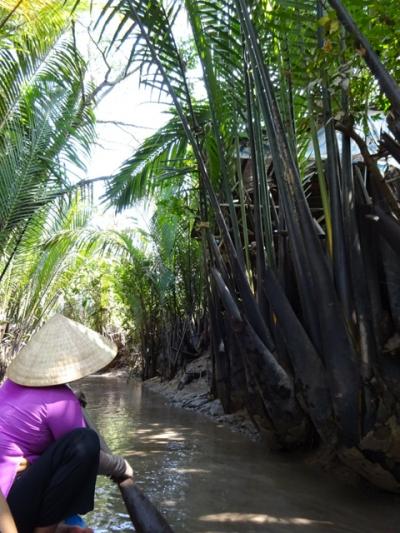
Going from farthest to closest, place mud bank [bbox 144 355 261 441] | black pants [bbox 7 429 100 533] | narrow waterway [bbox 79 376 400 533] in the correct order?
mud bank [bbox 144 355 261 441] < narrow waterway [bbox 79 376 400 533] < black pants [bbox 7 429 100 533]

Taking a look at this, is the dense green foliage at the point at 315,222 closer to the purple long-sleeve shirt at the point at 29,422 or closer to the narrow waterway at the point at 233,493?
the narrow waterway at the point at 233,493

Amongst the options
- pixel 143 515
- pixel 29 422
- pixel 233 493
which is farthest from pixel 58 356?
pixel 233 493

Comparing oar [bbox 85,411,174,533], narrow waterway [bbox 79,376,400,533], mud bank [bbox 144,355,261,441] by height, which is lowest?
narrow waterway [bbox 79,376,400,533]

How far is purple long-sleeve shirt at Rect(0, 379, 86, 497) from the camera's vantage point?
201cm

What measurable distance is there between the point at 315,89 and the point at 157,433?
12.5 ft

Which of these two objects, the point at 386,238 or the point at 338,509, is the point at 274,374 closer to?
the point at 338,509

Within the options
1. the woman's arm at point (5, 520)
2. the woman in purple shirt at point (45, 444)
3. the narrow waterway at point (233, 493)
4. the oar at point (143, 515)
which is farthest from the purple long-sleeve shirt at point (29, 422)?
the narrow waterway at point (233, 493)

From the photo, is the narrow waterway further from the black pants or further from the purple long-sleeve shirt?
the purple long-sleeve shirt

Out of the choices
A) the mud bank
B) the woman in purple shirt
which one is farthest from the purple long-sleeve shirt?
the mud bank

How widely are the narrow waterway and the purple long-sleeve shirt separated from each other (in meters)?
0.93

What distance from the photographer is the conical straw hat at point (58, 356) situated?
2.08 metres

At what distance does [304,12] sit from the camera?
3854 millimetres

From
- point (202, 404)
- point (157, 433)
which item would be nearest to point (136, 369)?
point (202, 404)

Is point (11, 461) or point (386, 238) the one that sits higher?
point (386, 238)
